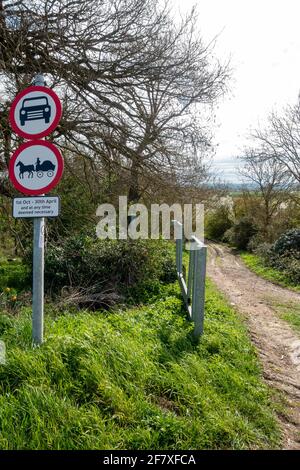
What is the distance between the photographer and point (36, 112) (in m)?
3.17

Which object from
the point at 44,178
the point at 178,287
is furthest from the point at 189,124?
the point at 44,178

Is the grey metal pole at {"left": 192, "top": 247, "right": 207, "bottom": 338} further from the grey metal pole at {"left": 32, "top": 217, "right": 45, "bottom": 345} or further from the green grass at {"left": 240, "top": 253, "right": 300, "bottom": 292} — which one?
the green grass at {"left": 240, "top": 253, "right": 300, "bottom": 292}

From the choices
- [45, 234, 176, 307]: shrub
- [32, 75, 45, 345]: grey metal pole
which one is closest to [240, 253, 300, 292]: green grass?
[45, 234, 176, 307]: shrub

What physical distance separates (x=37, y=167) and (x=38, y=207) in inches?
14.1

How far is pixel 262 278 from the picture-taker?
12.0 metres

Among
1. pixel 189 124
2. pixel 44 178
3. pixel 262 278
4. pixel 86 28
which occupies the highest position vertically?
pixel 86 28

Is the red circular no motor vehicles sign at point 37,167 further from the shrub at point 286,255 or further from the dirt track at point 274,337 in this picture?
the shrub at point 286,255

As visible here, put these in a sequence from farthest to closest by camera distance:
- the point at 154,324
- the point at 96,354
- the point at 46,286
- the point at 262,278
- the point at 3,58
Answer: the point at 262,278 < the point at 46,286 < the point at 3,58 < the point at 154,324 < the point at 96,354

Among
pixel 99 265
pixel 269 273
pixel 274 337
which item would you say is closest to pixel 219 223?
pixel 269 273

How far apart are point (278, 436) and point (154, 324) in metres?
2.12

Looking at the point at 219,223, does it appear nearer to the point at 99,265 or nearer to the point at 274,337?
the point at 99,265

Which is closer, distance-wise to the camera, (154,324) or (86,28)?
(154,324)

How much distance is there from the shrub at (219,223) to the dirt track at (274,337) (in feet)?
48.4
